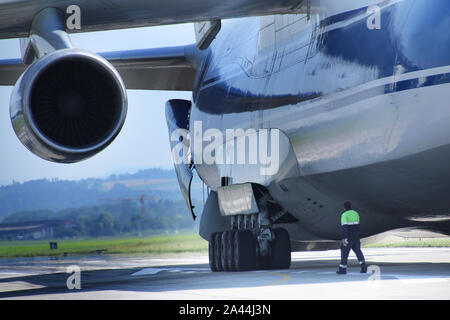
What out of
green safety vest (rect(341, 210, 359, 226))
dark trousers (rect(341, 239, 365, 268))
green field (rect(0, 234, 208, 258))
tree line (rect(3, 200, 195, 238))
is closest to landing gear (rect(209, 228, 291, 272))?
dark trousers (rect(341, 239, 365, 268))

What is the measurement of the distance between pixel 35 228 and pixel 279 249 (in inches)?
679

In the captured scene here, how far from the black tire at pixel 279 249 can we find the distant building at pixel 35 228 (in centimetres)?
1341

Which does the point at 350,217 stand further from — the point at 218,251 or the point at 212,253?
the point at 212,253

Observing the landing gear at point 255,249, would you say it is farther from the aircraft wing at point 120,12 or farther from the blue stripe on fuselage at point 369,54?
the aircraft wing at point 120,12

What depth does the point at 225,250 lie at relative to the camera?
14797 millimetres

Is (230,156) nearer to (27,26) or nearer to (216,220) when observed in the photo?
(216,220)

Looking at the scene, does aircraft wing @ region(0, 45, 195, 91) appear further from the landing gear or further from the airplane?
the landing gear

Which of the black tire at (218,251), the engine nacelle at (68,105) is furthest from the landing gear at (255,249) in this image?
the engine nacelle at (68,105)

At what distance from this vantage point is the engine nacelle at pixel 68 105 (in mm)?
9555

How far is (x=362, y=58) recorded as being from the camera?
10.9 m

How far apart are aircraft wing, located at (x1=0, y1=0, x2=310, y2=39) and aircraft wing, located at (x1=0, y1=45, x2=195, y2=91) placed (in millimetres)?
5713

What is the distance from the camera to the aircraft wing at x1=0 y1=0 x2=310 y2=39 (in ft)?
34.0

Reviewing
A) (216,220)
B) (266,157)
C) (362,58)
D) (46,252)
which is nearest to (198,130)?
(216,220)
